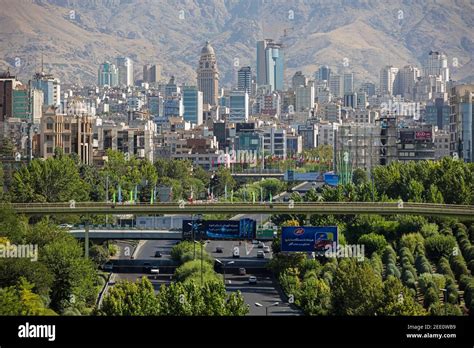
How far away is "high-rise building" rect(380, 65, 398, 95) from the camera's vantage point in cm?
6869

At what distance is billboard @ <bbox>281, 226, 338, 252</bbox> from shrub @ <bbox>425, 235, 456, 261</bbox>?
4.51 feet

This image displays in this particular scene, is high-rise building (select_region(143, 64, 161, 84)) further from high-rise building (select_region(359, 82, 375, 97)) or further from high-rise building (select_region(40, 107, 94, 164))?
high-rise building (select_region(40, 107, 94, 164))

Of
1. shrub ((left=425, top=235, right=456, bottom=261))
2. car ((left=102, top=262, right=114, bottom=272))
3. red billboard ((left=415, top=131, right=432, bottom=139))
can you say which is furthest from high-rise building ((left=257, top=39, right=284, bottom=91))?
car ((left=102, top=262, right=114, bottom=272))

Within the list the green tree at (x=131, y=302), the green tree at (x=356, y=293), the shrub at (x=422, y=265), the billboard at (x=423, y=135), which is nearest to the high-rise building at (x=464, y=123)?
the billboard at (x=423, y=135)

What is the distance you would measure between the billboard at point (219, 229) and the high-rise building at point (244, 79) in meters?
64.7

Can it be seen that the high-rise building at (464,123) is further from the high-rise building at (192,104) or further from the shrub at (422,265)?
the high-rise building at (192,104)

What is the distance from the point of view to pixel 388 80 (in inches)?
2835

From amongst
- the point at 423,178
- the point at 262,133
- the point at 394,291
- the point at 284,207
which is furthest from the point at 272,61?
the point at 394,291

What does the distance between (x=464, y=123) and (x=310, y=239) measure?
1743 centimetres

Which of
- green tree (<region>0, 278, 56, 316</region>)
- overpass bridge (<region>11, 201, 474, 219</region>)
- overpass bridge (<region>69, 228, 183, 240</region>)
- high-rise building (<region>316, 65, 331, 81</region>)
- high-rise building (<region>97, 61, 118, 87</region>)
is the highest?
high-rise building (<region>316, 65, 331, 81</region>)

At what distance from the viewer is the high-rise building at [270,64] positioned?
8388 cm

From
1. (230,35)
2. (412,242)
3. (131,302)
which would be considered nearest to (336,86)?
(230,35)

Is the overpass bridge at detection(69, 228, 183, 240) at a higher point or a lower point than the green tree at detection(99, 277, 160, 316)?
higher
